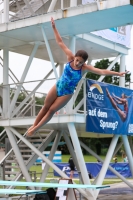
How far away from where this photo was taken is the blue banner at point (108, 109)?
16.4 meters

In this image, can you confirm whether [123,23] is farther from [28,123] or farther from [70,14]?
[28,123]

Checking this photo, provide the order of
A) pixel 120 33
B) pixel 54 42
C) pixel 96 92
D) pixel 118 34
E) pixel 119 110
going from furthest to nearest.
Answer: pixel 120 33
pixel 118 34
pixel 54 42
pixel 119 110
pixel 96 92

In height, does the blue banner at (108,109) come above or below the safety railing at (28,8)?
below

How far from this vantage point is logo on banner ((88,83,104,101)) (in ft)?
53.7

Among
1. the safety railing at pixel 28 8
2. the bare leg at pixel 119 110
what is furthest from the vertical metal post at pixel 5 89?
the bare leg at pixel 119 110

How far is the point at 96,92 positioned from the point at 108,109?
3.60ft

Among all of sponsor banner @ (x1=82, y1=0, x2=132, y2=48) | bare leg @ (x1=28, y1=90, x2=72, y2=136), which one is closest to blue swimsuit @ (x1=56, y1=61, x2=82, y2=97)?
bare leg @ (x1=28, y1=90, x2=72, y2=136)

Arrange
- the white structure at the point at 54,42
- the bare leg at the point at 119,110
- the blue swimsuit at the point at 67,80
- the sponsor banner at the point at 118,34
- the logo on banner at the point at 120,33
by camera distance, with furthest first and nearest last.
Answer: the logo on banner at the point at 120,33
the sponsor banner at the point at 118,34
the bare leg at the point at 119,110
the white structure at the point at 54,42
the blue swimsuit at the point at 67,80

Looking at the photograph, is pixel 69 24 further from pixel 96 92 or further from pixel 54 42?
pixel 54 42

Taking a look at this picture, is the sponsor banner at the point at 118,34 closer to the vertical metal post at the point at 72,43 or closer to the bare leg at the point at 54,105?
the vertical metal post at the point at 72,43

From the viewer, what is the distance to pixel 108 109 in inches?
685

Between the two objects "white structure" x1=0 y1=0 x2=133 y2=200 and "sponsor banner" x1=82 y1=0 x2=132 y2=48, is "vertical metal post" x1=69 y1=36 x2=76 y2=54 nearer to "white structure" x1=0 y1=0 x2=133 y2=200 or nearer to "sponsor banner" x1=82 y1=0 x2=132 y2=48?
"white structure" x1=0 y1=0 x2=133 y2=200

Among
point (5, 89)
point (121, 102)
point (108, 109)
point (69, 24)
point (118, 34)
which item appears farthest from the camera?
point (118, 34)

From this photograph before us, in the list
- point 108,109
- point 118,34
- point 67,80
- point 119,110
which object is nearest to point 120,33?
point 118,34
